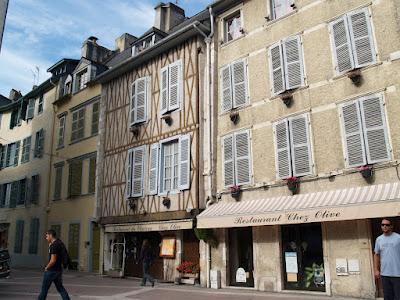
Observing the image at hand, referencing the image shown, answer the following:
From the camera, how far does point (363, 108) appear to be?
28.4ft

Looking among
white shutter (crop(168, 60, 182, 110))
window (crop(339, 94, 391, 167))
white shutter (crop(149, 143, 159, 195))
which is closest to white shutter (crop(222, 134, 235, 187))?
white shutter (crop(168, 60, 182, 110))

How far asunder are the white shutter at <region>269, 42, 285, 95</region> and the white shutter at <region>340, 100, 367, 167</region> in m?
1.86

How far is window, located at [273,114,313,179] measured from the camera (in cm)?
949

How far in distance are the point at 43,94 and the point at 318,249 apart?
17183mm

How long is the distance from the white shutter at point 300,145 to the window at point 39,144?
14252 millimetres

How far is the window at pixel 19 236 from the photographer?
20.4m

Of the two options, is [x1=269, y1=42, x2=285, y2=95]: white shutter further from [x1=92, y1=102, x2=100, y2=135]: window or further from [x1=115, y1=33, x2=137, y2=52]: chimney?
[x1=115, y1=33, x2=137, y2=52]: chimney

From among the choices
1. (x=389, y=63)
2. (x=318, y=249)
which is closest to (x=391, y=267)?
(x=318, y=249)

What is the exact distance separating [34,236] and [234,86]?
43.5 ft

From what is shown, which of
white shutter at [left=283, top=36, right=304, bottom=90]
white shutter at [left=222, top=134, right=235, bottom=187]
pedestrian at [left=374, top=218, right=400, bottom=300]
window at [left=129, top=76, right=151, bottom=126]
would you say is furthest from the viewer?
window at [left=129, top=76, right=151, bottom=126]

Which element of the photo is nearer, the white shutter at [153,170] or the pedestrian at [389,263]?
the pedestrian at [389,263]

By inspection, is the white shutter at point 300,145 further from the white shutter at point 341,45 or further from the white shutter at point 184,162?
the white shutter at point 184,162

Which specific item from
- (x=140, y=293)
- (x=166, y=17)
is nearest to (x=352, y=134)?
(x=140, y=293)

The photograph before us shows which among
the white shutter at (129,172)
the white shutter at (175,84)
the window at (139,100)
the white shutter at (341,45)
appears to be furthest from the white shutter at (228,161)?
the white shutter at (129,172)
